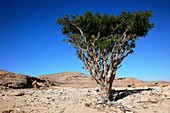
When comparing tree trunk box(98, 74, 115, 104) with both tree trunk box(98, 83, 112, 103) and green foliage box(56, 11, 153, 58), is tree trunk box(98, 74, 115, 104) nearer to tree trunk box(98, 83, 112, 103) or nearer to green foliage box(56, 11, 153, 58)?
tree trunk box(98, 83, 112, 103)

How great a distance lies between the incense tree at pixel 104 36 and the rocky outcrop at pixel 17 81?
11414 mm

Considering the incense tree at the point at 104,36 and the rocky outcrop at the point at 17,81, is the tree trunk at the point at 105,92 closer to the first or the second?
the incense tree at the point at 104,36

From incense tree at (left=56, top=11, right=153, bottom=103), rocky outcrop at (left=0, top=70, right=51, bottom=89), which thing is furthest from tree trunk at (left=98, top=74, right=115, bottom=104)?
rocky outcrop at (left=0, top=70, right=51, bottom=89)

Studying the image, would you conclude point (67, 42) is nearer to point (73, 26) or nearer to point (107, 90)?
point (73, 26)

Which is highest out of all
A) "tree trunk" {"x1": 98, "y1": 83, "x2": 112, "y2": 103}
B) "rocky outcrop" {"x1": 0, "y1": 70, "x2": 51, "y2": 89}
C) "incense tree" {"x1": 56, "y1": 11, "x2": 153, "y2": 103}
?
"incense tree" {"x1": 56, "y1": 11, "x2": 153, "y2": 103}

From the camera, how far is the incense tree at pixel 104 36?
64.4 ft

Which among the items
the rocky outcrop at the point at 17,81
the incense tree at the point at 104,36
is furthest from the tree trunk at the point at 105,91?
the rocky outcrop at the point at 17,81

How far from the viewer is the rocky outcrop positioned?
28392 millimetres

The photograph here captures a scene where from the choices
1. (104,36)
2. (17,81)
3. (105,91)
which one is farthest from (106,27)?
(17,81)

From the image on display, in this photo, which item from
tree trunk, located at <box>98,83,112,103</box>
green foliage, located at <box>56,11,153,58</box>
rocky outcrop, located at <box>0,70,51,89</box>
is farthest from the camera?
rocky outcrop, located at <box>0,70,51,89</box>

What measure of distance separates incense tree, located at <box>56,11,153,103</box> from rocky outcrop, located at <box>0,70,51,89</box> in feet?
Answer: 37.4

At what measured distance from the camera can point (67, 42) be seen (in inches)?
859

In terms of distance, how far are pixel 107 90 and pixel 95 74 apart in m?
1.91

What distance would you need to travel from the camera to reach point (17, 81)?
2930cm
